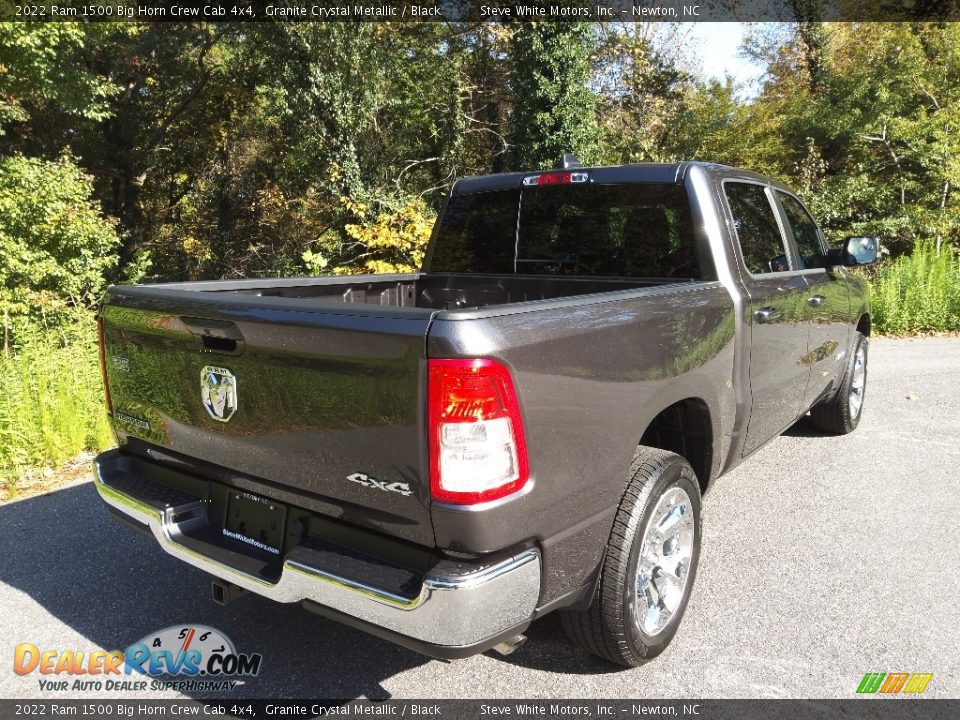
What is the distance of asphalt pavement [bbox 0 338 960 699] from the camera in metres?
2.62

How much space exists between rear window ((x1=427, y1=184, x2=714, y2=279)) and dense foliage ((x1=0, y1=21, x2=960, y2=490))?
6.48 m

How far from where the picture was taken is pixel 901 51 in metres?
15.0

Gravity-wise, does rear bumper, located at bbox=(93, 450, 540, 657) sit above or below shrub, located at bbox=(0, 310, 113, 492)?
above

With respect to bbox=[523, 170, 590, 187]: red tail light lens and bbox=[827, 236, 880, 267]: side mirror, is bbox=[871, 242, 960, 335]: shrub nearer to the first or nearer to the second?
bbox=[827, 236, 880, 267]: side mirror

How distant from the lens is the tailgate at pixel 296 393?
1956 mm

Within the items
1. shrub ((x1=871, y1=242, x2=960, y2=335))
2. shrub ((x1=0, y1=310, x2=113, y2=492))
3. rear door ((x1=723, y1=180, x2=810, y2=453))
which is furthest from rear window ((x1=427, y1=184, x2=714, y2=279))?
shrub ((x1=871, y1=242, x2=960, y2=335))

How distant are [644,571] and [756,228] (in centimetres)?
205

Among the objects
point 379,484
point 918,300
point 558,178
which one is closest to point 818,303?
point 558,178

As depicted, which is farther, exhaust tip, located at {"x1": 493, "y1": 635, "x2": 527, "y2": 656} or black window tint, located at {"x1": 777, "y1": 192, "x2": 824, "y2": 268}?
black window tint, located at {"x1": 777, "y1": 192, "x2": 824, "y2": 268}

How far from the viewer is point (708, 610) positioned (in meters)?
3.09

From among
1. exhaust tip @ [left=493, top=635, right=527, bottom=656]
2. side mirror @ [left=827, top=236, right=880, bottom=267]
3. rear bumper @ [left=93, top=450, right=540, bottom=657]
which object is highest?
side mirror @ [left=827, top=236, right=880, bottom=267]

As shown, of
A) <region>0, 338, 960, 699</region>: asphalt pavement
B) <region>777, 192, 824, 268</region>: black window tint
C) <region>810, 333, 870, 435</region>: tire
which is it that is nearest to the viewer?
<region>0, 338, 960, 699</region>: asphalt pavement

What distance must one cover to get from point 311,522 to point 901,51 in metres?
17.5

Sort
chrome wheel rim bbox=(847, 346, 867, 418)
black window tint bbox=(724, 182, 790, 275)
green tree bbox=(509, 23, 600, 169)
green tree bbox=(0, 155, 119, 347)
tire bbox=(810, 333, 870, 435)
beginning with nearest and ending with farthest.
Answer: black window tint bbox=(724, 182, 790, 275) → tire bbox=(810, 333, 870, 435) → chrome wheel rim bbox=(847, 346, 867, 418) → green tree bbox=(0, 155, 119, 347) → green tree bbox=(509, 23, 600, 169)
